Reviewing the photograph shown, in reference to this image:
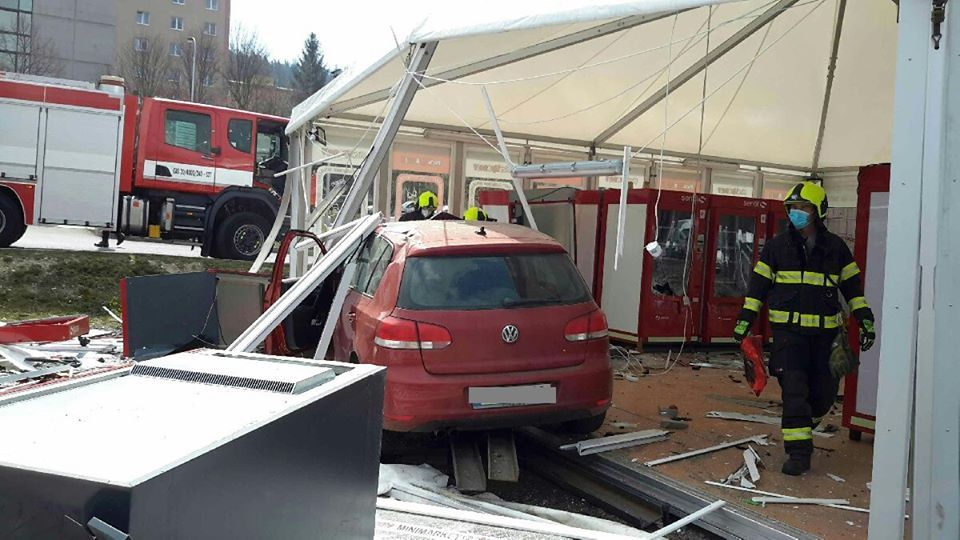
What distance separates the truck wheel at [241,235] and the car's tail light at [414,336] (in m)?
12.0

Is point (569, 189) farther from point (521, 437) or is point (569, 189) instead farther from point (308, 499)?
point (308, 499)

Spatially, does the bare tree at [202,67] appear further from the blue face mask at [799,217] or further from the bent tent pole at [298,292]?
the blue face mask at [799,217]

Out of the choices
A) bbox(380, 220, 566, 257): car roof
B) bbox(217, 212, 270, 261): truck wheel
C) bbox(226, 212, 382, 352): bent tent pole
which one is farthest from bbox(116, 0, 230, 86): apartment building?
bbox(380, 220, 566, 257): car roof

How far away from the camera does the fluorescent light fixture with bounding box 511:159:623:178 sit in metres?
6.39

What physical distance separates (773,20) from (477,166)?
5741 mm

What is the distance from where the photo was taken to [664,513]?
4551 mm

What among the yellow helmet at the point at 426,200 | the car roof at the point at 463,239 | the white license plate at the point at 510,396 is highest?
the yellow helmet at the point at 426,200

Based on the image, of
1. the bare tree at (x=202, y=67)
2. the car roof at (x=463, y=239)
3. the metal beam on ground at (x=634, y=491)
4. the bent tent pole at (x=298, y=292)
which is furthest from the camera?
the bare tree at (x=202, y=67)

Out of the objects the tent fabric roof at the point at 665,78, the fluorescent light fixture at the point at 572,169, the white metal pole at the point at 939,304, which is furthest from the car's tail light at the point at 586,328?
the white metal pole at the point at 939,304

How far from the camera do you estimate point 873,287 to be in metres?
6.09

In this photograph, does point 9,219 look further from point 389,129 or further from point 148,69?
point 148,69

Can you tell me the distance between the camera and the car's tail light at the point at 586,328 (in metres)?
5.28

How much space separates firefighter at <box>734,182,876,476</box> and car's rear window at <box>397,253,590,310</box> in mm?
1375

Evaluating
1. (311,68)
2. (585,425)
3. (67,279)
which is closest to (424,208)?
(585,425)
